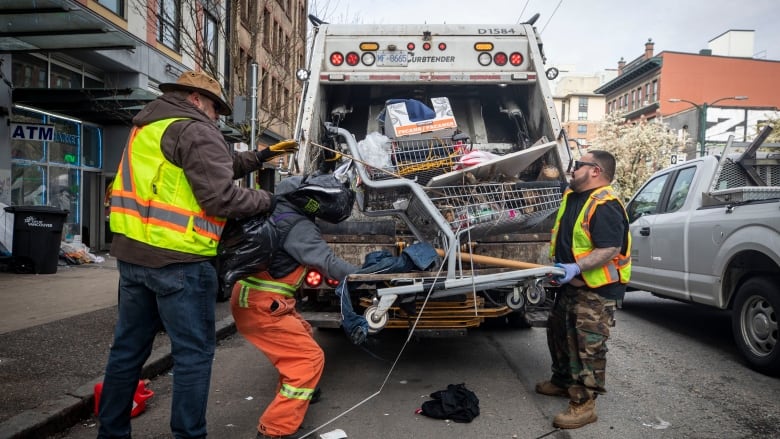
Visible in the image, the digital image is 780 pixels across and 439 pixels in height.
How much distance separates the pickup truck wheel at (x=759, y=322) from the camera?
15.6 ft

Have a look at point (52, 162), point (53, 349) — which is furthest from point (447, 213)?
point (52, 162)

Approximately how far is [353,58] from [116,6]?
10.3 metres

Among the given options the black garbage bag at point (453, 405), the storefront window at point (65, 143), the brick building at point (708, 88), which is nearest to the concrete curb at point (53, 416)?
the black garbage bag at point (453, 405)

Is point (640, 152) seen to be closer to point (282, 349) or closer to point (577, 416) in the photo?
point (577, 416)

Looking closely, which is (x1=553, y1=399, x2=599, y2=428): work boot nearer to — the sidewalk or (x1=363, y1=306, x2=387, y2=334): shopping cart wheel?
(x1=363, y1=306, x2=387, y2=334): shopping cart wheel

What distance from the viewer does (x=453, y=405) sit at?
13.0ft

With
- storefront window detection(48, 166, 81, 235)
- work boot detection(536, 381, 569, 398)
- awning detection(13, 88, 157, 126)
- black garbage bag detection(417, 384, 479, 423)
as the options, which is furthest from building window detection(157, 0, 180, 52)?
work boot detection(536, 381, 569, 398)

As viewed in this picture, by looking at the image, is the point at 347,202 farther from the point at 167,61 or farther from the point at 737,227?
the point at 167,61

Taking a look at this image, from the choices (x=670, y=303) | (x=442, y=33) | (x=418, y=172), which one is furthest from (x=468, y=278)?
(x=670, y=303)

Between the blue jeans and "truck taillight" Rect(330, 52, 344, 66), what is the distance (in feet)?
11.7

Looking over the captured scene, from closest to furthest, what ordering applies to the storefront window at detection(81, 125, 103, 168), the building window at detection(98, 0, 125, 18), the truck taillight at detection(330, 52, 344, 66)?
1. the truck taillight at detection(330, 52, 344, 66)
2. the building window at detection(98, 0, 125, 18)
3. the storefront window at detection(81, 125, 103, 168)

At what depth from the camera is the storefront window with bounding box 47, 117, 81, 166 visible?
12731 millimetres

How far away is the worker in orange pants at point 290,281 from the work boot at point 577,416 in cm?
152

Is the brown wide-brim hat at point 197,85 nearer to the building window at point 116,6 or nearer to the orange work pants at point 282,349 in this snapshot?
the orange work pants at point 282,349
